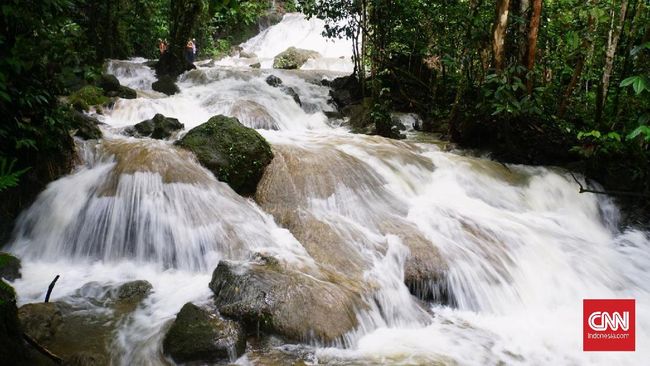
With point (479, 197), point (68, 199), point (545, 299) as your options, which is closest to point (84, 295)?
point (68, 199)

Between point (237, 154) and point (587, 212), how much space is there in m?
5.67

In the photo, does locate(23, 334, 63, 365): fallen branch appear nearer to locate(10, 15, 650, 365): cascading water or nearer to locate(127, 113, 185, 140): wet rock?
locate(10, 15, 650, 365): cascading water

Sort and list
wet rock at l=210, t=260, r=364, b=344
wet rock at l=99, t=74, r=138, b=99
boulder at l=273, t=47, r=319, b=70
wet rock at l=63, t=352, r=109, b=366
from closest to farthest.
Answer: wet rock at l=63, t=352, r=109, b=366, wet rock at l=210, t=260, r=364, b=344, wet rock at l=99, t=74, r=138, b=99, boulder at l=273, t=47, r=319, b=70

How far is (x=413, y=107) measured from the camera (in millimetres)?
12812

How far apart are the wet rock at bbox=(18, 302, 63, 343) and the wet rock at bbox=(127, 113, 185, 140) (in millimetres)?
4656

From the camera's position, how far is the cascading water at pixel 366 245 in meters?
4.06

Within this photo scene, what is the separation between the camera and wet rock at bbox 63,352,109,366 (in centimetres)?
299

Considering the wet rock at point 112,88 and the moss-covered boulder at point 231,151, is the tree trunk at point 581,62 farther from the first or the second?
the wet rock at point 112,88

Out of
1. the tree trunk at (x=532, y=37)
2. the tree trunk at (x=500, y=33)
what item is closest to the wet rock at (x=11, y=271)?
the tree trunk at (x=500, y=33)

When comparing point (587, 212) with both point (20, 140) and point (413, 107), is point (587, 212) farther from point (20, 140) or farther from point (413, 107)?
point (20, 140)

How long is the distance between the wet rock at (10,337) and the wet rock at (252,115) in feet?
26.1

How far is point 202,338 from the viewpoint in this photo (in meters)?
3.36

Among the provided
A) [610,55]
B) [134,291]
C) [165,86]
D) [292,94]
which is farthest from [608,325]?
[165,86]

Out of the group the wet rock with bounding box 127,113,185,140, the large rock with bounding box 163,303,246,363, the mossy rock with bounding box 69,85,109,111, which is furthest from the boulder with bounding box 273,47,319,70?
the large rock with bounding box 163,303,246,363
